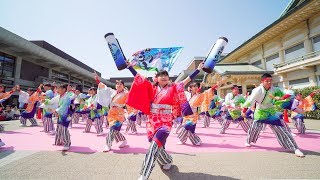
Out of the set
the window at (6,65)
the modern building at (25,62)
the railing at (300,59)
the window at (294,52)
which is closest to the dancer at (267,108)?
the railing at (300,59)

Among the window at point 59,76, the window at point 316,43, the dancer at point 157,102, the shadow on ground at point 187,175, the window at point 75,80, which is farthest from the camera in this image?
the window at point 75,80

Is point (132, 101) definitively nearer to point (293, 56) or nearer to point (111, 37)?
point (111, 37)

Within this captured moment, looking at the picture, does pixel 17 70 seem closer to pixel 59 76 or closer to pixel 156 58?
pixel 59 76

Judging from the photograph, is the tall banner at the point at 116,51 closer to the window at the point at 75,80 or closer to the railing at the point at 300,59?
the railing at the point at 300,59

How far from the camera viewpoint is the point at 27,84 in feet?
73.8

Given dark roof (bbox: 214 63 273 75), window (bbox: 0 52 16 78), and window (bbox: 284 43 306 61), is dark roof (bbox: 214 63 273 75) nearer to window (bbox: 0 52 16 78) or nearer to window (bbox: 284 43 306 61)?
window (bbox: 284 43 306 61)

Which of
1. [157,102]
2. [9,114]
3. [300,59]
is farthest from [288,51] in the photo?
[9,114]

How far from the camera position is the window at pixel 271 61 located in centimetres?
1791

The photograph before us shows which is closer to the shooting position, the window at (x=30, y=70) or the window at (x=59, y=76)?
the window at (x=30, y=70)

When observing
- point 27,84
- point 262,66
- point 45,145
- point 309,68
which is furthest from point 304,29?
point 27,84

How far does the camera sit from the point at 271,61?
18.8 metres

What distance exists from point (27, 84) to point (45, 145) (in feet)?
65.2

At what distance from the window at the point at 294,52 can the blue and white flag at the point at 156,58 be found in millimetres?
14049

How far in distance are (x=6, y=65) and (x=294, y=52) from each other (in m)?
24.2
